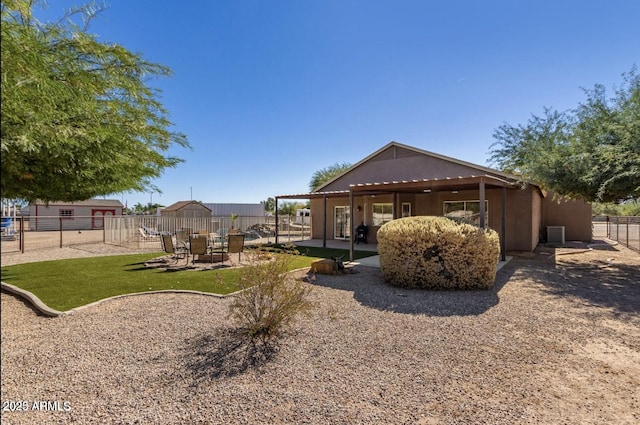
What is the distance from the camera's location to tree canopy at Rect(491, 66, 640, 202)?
25.4ft

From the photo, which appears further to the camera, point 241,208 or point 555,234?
point 241,208

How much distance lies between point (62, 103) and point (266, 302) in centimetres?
341

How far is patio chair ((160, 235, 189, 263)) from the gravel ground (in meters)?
4.59

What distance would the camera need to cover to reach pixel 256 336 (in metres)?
4.44

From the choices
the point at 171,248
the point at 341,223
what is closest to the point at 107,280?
the point at 171,248

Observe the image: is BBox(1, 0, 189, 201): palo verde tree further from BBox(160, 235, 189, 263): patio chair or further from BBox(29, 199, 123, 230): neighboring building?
BBox(29, 199, 123, 230): neighboring building

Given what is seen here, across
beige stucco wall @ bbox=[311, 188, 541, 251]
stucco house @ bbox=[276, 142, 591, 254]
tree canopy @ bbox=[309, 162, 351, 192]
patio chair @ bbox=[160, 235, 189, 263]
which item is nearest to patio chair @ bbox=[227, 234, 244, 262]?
patio chair @ bbox=[160, 235, 189, 263]

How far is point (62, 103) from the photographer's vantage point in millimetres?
2027

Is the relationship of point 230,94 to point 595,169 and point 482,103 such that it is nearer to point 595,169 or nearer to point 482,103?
point 482,103

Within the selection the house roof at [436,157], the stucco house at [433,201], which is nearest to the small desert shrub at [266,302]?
the stucco house at [433,201]

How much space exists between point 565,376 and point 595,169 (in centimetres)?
683

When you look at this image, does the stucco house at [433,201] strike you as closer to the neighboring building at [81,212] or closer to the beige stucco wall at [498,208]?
the beige stucco wall at [498,208]

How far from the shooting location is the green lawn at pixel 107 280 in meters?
5.90

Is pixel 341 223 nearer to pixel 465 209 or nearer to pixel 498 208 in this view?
pixel 465 209
